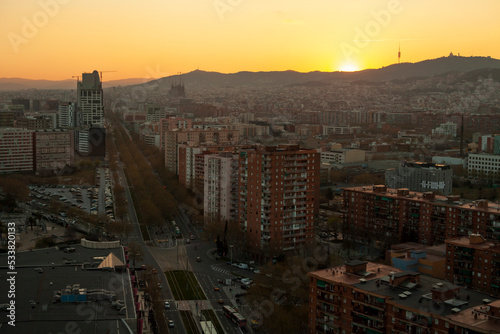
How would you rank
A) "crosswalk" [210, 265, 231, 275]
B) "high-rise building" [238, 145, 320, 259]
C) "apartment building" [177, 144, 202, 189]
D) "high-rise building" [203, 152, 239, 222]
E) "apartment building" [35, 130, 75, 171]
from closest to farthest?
"crosswalk" [210, 265, 231, 275]
"high-rise building" [238, 145, 320, 259]
"high-rise building" [203, 152, 239, 222]
"apartment building" [177, 144, 202, 189]
"apartment building" [35, 130, 75, 171]

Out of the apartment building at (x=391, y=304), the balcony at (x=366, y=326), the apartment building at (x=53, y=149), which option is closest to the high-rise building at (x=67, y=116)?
the apartment building at (x=53, y=149)

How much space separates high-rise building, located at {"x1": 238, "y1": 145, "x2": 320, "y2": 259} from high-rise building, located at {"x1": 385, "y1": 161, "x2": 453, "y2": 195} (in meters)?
7.00

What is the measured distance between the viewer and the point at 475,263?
31.9 feet

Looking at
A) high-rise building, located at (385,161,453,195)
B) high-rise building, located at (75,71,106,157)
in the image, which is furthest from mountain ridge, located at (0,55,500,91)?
high-rise building, located at (385,161,453,195)

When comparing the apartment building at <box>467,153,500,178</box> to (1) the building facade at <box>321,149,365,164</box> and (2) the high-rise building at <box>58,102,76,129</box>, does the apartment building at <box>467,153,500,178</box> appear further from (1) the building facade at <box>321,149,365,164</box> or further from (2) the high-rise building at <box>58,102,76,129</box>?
(2) the high-rise building at <box>58,102,76,129</box>

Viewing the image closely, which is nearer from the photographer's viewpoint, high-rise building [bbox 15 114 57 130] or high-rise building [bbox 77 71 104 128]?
high-rise building [bbox 15 114 57 130]

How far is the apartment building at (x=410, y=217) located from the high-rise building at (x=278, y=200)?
53.2 inches

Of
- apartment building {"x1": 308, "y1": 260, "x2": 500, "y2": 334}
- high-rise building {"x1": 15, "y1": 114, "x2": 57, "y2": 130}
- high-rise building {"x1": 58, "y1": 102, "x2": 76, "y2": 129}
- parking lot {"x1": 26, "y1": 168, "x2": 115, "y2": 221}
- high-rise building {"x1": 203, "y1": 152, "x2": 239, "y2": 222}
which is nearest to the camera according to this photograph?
apartment building {"x1": 308, "y1": 260, "x2": 500, "y2": 334}

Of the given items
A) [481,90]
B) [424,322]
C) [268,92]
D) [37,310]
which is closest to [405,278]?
[424,322]

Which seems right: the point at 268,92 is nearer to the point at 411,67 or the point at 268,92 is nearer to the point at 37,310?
the point at 411,67

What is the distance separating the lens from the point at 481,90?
2559 inches

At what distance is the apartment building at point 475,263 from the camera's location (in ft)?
31.3

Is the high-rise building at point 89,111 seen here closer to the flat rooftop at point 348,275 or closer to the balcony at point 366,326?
the flat rooftop at point 348,275

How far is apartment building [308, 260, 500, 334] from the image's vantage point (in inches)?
242
